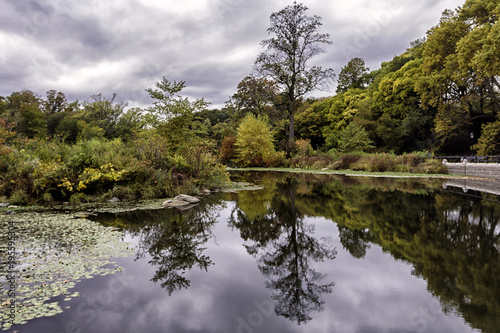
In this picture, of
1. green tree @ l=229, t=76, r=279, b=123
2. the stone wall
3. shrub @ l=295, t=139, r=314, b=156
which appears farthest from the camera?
green tree @ l=229, t=76, r=279, b=123

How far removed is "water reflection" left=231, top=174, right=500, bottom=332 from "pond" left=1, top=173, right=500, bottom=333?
24mm

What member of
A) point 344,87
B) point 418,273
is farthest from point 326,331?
point 344,87

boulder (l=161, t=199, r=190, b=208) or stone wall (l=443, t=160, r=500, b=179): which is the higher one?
boulder (l=161, t=199, r=190, b=208)

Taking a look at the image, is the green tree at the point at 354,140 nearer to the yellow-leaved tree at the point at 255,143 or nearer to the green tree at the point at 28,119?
the yellow-leaved tree at the point at 255,143

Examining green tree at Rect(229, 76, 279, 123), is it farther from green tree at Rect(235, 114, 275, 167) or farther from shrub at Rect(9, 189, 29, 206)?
shrub at Rect(9, 189, 29, 206)

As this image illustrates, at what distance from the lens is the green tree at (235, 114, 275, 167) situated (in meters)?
29.6

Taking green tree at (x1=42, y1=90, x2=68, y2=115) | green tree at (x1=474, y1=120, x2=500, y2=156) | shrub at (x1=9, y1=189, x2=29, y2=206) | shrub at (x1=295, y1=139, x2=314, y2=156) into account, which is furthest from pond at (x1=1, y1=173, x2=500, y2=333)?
green tree at (x1=42, y1=90, x2=68, y2=115)

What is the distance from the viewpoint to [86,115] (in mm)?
45812

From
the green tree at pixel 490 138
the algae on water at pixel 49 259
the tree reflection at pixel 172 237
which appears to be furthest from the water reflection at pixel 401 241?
the green tree at pixel 490 138

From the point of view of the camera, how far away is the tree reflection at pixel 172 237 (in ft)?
13.8

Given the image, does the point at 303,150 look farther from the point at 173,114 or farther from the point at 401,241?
the point at 401,241

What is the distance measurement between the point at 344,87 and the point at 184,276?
146 ft

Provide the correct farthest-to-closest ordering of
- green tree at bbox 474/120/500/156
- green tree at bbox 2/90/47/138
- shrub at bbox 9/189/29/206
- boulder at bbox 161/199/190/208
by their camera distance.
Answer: green tree at bbox 2/90/47/138, green tree at bbox 474/120/500/156, shrub at bbox 9/189/29/206, boulder at bbox 161/199/190/208

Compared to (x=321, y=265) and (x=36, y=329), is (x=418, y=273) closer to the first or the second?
(x=321, y=265)
